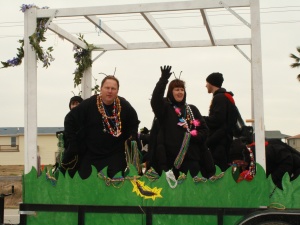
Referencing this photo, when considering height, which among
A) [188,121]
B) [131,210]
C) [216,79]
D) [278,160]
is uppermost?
[216,79]

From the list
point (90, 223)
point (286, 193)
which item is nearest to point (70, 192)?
point (90, 223)

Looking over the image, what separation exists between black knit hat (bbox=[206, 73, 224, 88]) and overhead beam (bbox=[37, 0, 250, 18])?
1.40 meters

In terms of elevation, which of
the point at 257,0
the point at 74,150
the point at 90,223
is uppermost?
the point at 257,0

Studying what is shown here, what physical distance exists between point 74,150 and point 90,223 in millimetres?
838

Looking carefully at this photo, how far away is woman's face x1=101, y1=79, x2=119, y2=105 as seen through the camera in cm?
647

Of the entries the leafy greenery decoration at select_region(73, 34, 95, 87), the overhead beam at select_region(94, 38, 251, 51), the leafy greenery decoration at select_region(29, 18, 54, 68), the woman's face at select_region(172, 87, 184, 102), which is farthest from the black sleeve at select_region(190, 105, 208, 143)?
the leafy greenery decoration at select_region(73, 34, 95, 87)

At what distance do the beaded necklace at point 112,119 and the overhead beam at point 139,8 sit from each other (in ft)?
2.84

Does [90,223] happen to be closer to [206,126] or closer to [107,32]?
[206,126]

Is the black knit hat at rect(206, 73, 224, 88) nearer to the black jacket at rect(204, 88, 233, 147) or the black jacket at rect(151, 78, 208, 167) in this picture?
the black jacket at rect(204, 88, 233, 147)

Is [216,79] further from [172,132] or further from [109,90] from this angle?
[109,90]

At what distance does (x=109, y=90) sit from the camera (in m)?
6.48

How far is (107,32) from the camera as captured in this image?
8.04m

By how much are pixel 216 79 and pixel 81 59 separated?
2.07m

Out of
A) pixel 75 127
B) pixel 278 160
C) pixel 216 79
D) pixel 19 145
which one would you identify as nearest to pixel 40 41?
pixel 75 127
